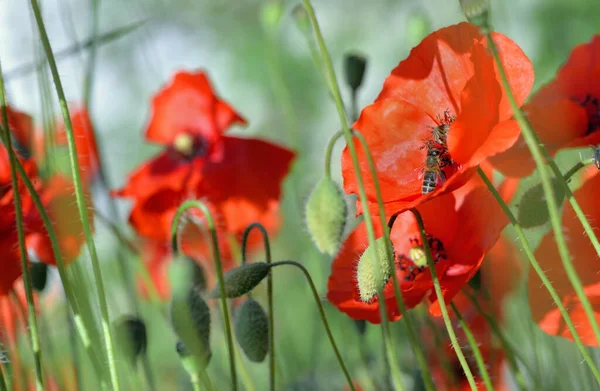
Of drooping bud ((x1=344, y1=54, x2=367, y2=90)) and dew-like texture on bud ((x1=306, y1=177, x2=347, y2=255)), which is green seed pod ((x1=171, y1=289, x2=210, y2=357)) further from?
drooping bud ((x1=344, y1=54, x2=367, y2=90))

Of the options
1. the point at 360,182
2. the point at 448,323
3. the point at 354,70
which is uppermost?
the point at 354,70

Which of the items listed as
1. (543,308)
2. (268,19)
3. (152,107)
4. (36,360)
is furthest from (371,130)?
(152,107)

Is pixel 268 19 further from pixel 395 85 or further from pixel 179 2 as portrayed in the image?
pixel 179 2

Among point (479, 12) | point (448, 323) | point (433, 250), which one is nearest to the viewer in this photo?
point (479, 12)

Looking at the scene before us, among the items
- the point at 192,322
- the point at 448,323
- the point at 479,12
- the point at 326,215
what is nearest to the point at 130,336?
the point at 192,322

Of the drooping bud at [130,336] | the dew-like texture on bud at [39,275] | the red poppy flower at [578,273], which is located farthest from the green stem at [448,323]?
the dew-like texture on bud at [39,275]

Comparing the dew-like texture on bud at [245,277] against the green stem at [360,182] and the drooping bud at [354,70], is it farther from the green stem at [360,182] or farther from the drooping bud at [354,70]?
the drooping bud at [354,70]

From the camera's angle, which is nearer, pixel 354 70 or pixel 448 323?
pixel 448 323

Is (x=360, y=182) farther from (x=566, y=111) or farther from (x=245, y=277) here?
(x=566, y=111)
